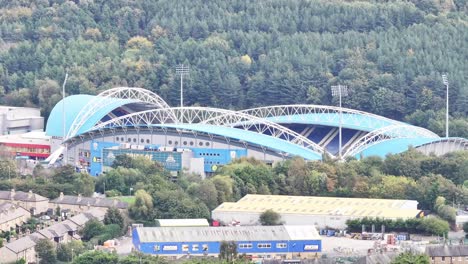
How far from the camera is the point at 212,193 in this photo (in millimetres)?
48812

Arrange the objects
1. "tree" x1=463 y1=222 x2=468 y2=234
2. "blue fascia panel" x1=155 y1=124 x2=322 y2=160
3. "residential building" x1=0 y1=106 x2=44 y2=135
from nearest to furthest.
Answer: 1. "tree" x1=463 y1=222 x2=468 y2=234
2. "blue fascia panel" x1=155 y1=124 x2=322 y2=160
3. "residential building" x1=0 y1=106 x2=44 y2=135

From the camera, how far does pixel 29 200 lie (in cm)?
4806

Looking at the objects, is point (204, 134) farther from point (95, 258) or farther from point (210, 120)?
point (95, 258)

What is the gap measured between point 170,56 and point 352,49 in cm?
657

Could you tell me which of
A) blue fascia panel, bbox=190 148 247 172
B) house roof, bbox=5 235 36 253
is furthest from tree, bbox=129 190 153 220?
blue fascia panel, bbox=190 148 247 172

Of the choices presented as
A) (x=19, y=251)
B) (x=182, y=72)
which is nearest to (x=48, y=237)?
(x=19, y=251)

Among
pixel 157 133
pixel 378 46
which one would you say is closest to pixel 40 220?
pixel 157 133

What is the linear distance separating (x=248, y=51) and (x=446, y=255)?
29215mm

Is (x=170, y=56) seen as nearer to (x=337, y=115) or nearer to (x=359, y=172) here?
(x=337, y=115)

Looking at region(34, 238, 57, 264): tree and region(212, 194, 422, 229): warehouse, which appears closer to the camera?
region(34, 238, 57, 264): tree

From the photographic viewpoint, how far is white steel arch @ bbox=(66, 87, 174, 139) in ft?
192

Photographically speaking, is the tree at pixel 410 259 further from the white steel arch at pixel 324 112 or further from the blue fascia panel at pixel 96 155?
the white steel arch at pixel 324 112

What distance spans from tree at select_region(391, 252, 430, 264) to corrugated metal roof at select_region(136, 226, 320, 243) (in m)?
3.93

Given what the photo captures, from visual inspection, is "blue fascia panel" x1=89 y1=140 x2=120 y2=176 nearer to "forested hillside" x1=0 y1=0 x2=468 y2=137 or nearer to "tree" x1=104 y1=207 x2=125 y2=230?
"forested hillside" x1=0 y1=0 x2=468 y2=137
